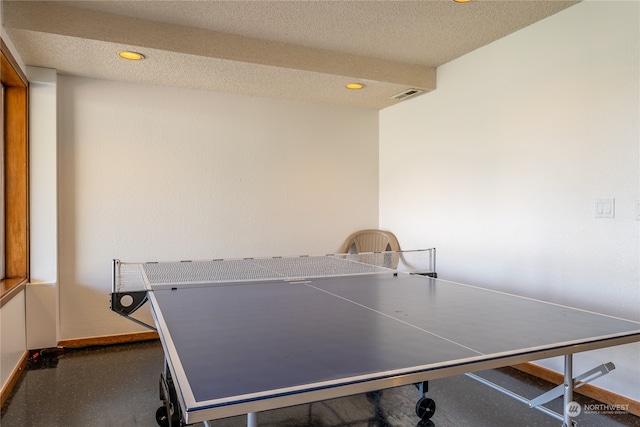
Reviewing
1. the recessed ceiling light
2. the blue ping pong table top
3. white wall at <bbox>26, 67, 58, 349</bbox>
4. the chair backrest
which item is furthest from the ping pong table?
the chair backrest

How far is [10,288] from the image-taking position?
2742 mm

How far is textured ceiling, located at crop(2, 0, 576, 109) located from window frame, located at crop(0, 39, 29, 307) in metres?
0.31

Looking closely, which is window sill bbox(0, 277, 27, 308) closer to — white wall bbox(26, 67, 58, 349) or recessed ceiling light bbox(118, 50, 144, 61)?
white wall bbox(26, 67, 58, 349)

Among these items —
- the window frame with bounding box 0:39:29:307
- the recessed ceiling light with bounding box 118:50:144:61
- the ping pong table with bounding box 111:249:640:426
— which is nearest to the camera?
the ping pong table with bounding box 111:249:640:426

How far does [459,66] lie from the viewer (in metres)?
3.47

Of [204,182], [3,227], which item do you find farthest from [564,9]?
[3,227]

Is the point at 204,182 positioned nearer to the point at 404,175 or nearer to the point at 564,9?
the point at 404,175

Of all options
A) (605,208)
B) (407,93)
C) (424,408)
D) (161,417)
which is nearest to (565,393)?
(424,408)

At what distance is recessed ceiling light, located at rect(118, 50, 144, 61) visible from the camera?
9.51 ft

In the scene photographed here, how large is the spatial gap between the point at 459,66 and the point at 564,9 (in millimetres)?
919

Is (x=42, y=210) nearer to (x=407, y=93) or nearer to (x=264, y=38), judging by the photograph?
(x=264, y=38)

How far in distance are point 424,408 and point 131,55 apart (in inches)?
114

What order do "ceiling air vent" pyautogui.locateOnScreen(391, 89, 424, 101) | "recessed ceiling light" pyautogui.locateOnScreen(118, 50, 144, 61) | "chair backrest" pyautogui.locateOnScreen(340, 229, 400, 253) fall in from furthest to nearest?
"chair backrest" pyautogui.locateOnScreen(340, 229, 400, 253), "ceiling air vent" pyautogui.locateOnScreen(391, 89, 424, 101), "recessed ceiling light" pyautogui.locateOnScreen(118, 50, 144, 61)

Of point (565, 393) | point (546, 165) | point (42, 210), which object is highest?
point (546, 165)
